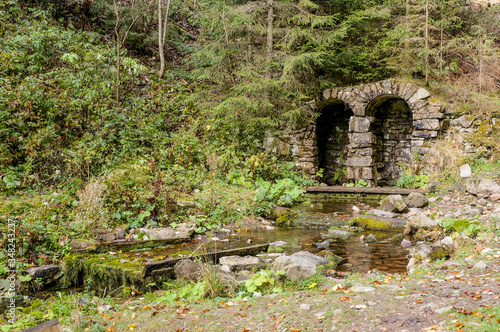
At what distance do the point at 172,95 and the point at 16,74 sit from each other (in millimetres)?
4769

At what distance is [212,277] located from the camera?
359 centimetres

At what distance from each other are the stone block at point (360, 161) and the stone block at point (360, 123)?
920 mm

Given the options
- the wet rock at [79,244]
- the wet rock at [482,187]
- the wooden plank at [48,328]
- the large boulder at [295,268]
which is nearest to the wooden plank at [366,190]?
the wet rock at [482,187]

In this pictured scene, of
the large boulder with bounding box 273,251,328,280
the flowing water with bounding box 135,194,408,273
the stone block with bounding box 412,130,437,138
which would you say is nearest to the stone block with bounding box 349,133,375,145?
the stone block with bounding box 412,130,437,138

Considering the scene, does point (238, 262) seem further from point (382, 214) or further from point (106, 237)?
point (382, 214)

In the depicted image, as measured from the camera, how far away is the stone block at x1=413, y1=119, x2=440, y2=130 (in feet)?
34.9

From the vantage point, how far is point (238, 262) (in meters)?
4.61

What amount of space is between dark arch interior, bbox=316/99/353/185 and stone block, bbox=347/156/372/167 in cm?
146

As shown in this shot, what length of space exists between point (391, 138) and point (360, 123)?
7.14 feet

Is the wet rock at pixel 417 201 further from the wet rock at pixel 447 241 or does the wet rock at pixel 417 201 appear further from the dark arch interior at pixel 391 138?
the dark arch interior at pixel 391 138

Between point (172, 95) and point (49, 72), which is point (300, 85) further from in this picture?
point (49, 72)

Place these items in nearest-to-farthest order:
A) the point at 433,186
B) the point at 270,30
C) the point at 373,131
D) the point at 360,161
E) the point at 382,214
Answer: the point at 382,214 < the point at 433,186 < the point at 270,30 < the point at 360,161 < the point at 373,131

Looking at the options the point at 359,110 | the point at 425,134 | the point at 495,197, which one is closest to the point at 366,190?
the point at 425,134

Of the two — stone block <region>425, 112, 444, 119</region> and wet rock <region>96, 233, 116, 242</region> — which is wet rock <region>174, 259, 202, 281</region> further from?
stone block <region>425, 112, 444, 119</region>
